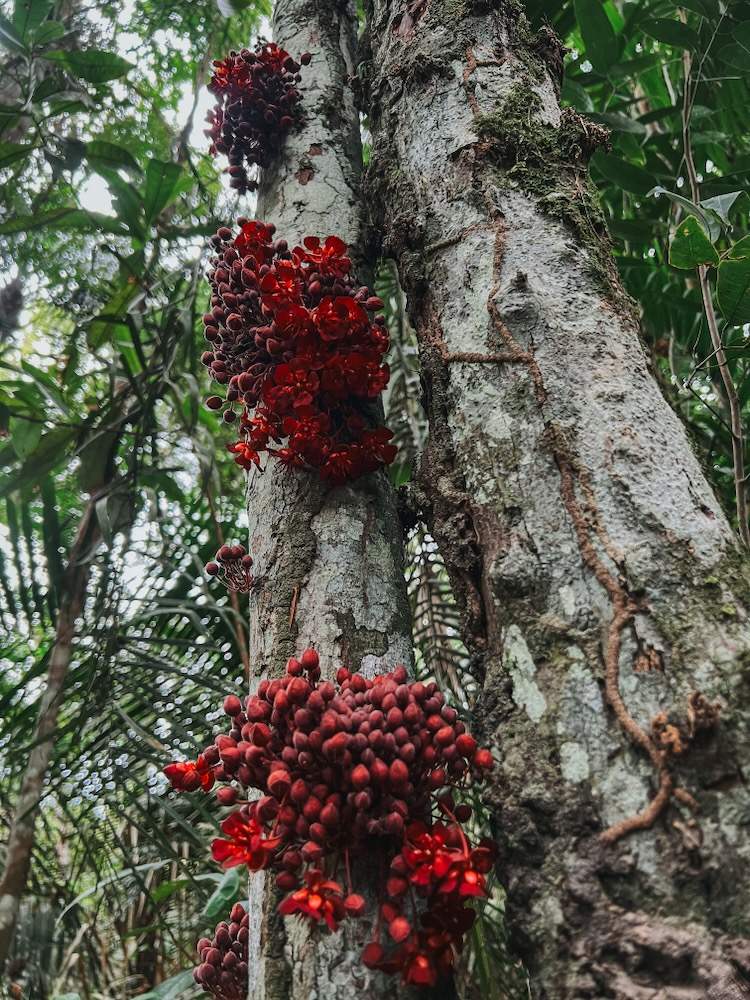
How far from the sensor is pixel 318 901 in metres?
0.91

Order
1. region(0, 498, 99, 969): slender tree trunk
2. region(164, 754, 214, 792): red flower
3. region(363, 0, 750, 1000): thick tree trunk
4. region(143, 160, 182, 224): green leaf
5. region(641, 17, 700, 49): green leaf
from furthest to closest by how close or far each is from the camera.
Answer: region(143, 160, 182, 224): green leaf
region(0, 498, 99, 969): slender tree trunk
region(641, 17, 700, 49): green leaf
region(164, 754, 214, 792): red flower
region(363, 0, 750, 1000): thick tree trunk

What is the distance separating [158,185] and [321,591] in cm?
196

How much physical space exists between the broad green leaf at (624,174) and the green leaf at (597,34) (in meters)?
0.27

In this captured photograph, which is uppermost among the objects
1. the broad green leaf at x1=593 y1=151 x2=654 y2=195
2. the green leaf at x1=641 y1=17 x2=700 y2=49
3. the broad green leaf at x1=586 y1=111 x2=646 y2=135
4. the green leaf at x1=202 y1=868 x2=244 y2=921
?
the green leaf at x1=641 y1=17 x2=700 y2=49

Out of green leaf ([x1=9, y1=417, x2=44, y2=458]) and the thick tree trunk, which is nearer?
the thick tree trunk

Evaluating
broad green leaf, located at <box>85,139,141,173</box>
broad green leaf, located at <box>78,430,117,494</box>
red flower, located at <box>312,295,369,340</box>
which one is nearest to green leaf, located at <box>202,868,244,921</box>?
red flower, located at <box>312,295,369,340</box>

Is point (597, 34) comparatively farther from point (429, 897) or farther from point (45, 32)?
point (429, 897)

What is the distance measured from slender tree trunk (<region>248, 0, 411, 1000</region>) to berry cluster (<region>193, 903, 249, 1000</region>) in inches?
10.2

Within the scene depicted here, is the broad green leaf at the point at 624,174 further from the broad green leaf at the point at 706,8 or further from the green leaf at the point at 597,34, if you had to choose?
the broad green leaf at the point at 706,8

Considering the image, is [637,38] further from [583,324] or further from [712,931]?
[712,931]

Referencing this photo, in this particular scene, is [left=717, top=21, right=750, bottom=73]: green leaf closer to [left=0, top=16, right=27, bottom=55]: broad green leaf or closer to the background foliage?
the background foliage

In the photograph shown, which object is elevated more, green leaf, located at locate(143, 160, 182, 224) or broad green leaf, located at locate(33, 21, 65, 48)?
broad green leaf, located at locate(33, 21, 65, 48)

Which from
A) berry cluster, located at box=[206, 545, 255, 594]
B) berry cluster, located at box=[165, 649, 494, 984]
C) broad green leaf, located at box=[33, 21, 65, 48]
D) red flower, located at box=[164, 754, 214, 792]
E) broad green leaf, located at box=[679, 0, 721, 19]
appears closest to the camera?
berry cluster, located at box=[165, 649, 494, 984]

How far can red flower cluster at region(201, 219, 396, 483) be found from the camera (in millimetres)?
1480
